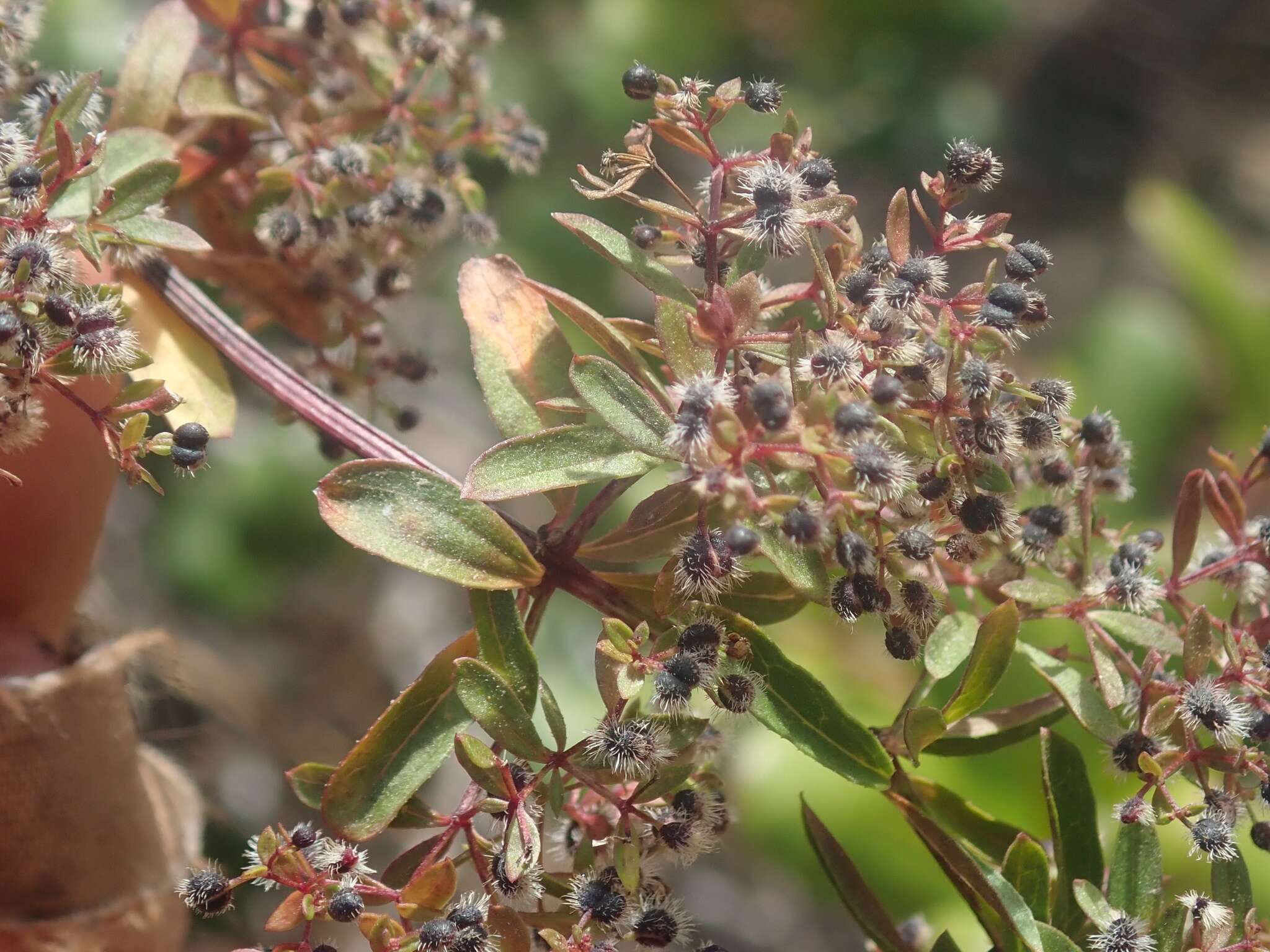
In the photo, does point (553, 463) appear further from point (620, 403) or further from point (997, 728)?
point (997, 728)

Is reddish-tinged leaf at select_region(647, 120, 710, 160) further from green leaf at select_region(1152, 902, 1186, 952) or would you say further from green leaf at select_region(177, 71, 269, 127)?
green leaf at select_region(1152, 902, 1186, 952)

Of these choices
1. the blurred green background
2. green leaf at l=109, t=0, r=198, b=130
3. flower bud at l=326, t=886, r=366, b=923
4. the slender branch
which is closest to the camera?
flower bud at l=326, t=886, r=366, b=923

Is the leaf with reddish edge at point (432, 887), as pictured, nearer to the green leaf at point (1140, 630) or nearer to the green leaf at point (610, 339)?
the green leaf at point (610, 339)

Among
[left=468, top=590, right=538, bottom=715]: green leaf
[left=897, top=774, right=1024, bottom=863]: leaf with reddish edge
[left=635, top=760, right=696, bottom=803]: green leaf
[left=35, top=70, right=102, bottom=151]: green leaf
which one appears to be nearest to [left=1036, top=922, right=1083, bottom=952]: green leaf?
[left=897, top=774, right=1024, bottom=863]: leaf with reddish edge

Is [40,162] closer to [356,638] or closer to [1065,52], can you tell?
[356,638]

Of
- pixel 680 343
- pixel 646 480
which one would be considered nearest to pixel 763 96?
pixel 680 343

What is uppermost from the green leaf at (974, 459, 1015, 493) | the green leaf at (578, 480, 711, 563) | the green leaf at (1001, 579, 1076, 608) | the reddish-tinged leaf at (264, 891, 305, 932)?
the green leaf at (974, 459, 1015, 493)

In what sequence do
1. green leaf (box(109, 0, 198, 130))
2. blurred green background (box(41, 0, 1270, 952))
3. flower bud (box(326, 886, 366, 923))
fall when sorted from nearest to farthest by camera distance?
flower bud (box(326, 886, 366, 923)) < green leaf (box(109, 0, 198, 130)) < blurred green background (box(41, 0, 1270, 952))

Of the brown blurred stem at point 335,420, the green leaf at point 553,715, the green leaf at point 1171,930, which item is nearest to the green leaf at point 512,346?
the brown blurred stem at point 335,420
